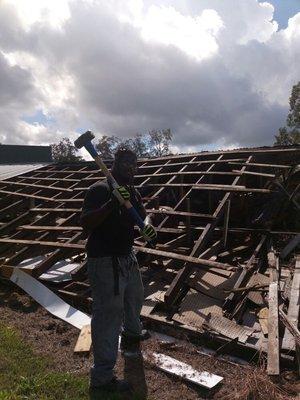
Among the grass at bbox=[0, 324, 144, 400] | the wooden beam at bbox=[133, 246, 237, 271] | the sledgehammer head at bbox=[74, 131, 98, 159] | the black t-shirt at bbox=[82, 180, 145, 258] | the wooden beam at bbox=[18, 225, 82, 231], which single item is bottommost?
the grass at bbox=[0, 324, 144, 400]

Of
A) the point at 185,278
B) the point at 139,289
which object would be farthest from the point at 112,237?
the point at 185,278

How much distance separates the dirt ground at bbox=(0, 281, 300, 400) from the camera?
3.57m

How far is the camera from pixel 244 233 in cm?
776

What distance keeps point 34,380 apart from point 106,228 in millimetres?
1542

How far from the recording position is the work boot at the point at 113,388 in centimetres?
363

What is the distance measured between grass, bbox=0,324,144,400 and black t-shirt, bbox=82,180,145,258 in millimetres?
1182

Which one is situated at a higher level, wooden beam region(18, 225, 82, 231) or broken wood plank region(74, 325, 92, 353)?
wooden beam region(18, 225, 82, 231)

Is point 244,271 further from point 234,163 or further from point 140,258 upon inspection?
point 234,163

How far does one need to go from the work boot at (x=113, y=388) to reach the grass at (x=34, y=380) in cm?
7

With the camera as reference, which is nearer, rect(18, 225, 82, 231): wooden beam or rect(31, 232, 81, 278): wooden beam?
rect(31, 232, 81, 278): wooden beam

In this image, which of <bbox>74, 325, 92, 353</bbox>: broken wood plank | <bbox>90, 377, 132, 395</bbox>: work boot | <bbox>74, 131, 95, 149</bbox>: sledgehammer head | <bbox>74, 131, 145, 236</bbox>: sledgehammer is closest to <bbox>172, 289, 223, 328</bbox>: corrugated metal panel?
<bbox>74, 325, 92, 353</bbox>: broken wood plank

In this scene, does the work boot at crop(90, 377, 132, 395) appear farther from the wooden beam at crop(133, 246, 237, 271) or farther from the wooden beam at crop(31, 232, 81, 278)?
the wooden beam at crop(31, 232, 81, 278)

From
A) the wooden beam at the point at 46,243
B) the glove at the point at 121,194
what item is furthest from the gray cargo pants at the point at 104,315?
the wooden beam at the point at 46,243

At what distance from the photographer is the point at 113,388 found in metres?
3.64
